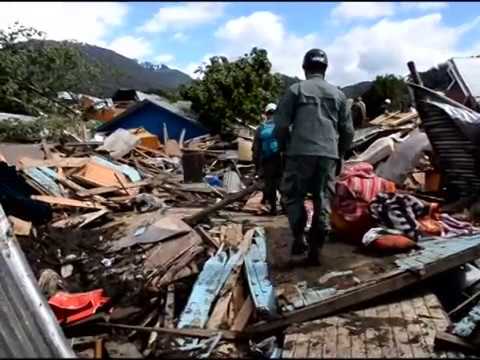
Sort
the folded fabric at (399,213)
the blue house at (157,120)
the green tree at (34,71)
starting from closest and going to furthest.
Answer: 1. the folded fabric at (399,213)
2. the green tree at (34,71)
3. the blue house at (157,120)

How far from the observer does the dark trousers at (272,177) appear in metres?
8.47

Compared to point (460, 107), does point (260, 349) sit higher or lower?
lower

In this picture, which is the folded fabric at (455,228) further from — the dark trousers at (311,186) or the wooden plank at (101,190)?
the wooden plank at (101,190)

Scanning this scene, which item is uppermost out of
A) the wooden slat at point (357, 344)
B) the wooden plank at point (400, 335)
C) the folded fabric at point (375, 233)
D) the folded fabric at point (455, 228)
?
the folded fabric at point (375, 233)

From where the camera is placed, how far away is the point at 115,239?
23.6 ft

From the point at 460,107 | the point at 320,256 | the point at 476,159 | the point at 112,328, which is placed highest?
the point at 460,107

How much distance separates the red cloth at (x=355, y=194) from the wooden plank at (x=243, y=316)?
1.64m

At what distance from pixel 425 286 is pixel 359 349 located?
137 cm

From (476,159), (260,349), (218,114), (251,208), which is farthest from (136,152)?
(260,349)

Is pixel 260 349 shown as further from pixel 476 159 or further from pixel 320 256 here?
pixel 476 159

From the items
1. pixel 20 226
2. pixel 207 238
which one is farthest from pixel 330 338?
pixel 20 226

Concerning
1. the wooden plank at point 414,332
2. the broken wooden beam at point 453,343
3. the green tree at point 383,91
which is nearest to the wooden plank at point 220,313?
the wooden plank at point 414,332

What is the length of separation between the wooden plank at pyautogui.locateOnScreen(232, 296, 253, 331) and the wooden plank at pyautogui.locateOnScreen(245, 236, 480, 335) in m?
0.14

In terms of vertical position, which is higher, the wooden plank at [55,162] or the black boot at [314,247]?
the wooden plank at [55,162]
